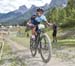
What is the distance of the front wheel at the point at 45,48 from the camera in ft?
25.0

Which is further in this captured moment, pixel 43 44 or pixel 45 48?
pixel 43 44

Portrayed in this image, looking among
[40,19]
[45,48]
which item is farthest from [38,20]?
[45,48]

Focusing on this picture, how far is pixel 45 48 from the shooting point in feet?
25.9

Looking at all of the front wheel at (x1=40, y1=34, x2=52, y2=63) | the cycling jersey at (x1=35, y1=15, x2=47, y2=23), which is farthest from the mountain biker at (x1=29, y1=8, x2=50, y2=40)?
the front wheel at (x1=40, y1=34, x2=52, y2=63)

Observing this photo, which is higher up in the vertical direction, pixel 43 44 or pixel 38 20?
pixel 38 20

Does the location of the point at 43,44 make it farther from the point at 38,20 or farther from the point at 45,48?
the point at 38,20

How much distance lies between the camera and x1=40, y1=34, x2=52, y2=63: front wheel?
763 centimetres

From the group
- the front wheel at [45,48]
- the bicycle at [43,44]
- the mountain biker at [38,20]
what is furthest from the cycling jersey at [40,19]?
the front wheel at [45,48]

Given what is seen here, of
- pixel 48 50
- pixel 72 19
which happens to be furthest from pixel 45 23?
pixel 72 19

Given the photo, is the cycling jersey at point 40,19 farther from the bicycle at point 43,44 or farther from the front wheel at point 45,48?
the front wheel at point 45,48

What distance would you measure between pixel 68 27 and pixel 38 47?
71.1 feet

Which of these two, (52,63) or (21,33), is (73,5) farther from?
(52,63)

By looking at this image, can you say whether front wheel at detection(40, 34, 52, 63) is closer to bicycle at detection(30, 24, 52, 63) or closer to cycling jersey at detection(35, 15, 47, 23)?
bicycle at detection(30, 24, 52, 63)

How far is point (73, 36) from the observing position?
25219 millimetres
